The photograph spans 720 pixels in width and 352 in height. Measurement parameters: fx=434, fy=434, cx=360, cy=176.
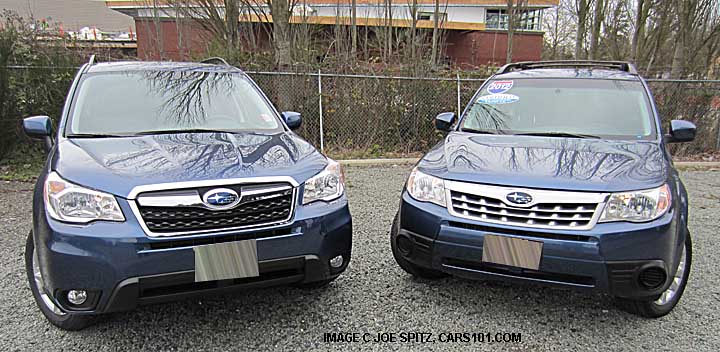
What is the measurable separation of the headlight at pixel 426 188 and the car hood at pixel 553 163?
5cm

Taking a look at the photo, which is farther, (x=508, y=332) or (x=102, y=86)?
(x=102, y=86)

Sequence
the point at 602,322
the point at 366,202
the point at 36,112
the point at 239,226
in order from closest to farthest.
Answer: the point at 239,226 → the point at 602,322 → the point at 366,202 → the point at 36,112

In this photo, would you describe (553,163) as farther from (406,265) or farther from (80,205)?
(80,205)

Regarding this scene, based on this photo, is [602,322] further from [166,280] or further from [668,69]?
[668,69]

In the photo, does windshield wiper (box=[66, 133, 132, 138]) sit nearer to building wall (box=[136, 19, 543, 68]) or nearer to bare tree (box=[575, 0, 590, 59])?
building wall (box=[136, 19, 543, 68])

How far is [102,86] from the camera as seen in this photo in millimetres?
3230

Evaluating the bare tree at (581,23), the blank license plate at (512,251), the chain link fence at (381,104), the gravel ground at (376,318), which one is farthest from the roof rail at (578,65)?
the bare tree at (581,23)

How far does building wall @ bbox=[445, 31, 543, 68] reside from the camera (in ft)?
64.9

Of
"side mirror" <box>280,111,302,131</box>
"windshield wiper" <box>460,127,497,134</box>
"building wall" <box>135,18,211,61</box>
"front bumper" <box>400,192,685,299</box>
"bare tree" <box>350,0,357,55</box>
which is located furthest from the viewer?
"bare tree" <box>350,0,357,55</box>

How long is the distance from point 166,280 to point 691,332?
295 centimetres

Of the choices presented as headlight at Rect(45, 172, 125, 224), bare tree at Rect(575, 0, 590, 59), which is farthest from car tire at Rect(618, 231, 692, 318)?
bare tree at Rect(575, 0, 590, 59)

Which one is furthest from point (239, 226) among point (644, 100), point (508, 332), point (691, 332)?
point (644, 100)

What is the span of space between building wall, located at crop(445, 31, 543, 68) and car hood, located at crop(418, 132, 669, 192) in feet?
57.4

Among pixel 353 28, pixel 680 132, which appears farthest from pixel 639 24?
pixel 680 132
